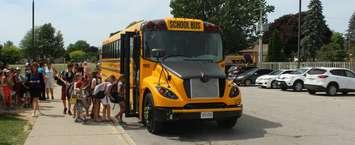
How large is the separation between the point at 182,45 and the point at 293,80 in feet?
68.0

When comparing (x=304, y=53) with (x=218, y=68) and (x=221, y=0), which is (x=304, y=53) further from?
(x=218, y=68)

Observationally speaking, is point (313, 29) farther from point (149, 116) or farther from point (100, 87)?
point (149, 116)

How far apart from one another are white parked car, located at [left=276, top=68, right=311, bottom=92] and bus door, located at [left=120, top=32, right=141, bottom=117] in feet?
62.4

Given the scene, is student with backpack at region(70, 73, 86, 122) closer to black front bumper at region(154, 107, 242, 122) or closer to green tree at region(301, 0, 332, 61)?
Answer: black front bumper at region(154, 107, 242, 122)

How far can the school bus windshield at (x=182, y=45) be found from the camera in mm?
13742

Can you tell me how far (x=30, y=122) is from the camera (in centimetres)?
1465

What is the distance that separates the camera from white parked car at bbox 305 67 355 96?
2855 cm

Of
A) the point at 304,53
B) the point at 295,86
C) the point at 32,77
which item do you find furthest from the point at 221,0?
the point at 32,77

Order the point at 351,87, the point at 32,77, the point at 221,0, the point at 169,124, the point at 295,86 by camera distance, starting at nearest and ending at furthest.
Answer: the point at 169,124, the point at 32,77, the point at 351,87, the point at 295,86, the point at 221,0

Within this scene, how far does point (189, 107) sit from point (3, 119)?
17.9ft

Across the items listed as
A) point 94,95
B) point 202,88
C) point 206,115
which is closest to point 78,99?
point 94,95

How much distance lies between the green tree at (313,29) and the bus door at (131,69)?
7228 cm

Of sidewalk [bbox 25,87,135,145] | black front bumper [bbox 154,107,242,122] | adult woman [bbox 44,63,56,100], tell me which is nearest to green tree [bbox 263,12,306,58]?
adult woman [bbox 44,63,56,100]

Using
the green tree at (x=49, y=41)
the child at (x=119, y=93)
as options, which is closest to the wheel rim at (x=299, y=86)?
the child at (x=119, y=93)
